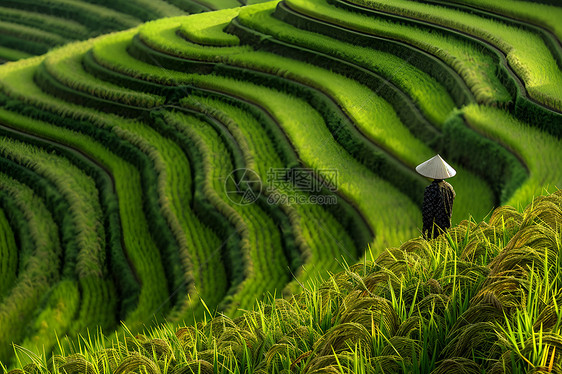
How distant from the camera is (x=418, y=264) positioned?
270 cm

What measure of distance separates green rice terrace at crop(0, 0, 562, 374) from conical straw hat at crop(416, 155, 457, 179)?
0.61 m

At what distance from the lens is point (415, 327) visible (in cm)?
224

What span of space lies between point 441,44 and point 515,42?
97 cm

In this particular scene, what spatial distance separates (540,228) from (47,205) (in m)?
6.57

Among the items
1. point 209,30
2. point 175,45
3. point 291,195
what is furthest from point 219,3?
point 291,195

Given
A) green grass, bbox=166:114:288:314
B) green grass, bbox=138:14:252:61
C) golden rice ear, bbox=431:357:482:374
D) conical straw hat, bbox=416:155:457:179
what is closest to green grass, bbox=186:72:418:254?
green grass, bbox=138:14:252:61

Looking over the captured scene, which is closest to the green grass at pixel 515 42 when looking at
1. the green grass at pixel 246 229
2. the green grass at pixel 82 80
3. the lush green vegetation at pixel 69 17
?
the green grass at pixel 246 229

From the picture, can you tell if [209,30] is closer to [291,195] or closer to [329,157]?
[329,157]

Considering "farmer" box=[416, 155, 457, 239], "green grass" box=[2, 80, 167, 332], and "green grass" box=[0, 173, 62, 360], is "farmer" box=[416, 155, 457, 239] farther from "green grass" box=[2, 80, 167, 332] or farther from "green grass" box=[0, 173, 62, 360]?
"green grass" box=[0, 173, 62, 360]

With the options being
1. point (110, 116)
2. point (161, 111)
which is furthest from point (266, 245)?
Result: point (110, 116)

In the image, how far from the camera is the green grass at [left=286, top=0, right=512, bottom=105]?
6707mm

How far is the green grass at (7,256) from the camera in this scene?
640 centimetres

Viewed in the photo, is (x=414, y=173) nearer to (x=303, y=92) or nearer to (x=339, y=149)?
(x=339, y=149)

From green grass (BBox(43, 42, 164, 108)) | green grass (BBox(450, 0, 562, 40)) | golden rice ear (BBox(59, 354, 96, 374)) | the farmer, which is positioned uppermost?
green grass (BBox(450, 0, 562, 40))
